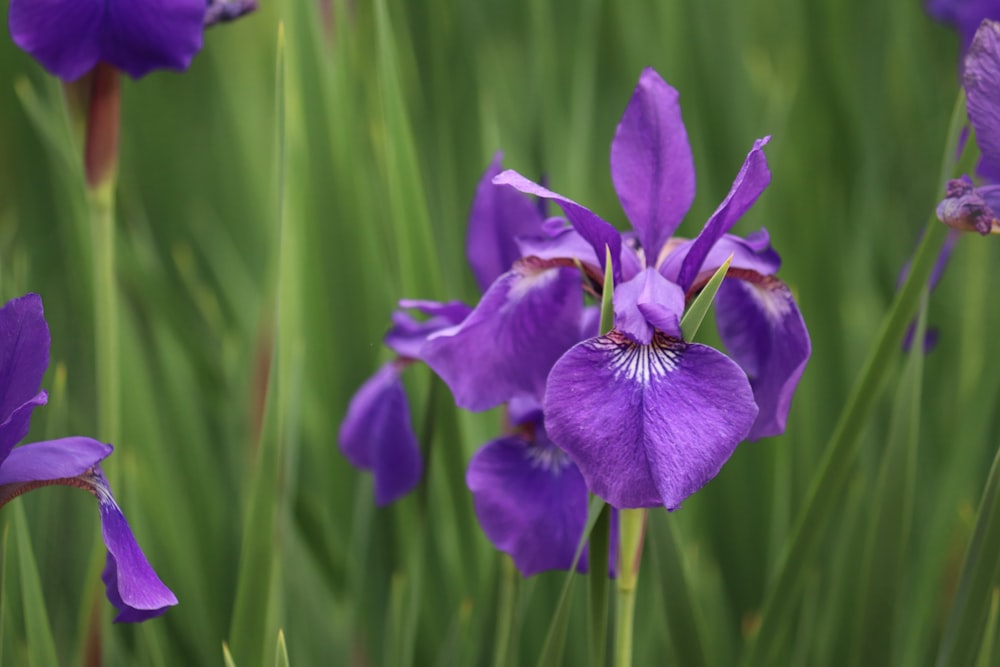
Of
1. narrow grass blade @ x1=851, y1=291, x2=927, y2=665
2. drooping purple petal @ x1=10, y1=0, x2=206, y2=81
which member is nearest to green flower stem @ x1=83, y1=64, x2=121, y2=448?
drooping purple petal @ x1=10, y1=0, x2=206, y2=81

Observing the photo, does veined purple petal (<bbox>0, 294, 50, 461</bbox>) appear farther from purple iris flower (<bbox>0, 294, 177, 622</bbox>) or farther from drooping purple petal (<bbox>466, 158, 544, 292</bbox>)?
drooping purple petal (<bbox>466, 158, 544, 292</bbox>)

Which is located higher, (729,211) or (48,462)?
(729,211)

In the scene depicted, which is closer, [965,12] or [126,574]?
[126,574]

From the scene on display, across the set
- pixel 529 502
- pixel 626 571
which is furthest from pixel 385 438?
pixel 626 571

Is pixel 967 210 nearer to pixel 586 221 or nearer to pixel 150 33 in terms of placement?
pixel 586 221

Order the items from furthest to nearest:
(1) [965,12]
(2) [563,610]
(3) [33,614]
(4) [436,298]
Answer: (1) [965,12], (4) [436,298], (3) [33,614], (2) [563,610]

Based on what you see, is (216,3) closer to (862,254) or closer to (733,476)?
(733,476)

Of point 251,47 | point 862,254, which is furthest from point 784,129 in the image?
point 251,47

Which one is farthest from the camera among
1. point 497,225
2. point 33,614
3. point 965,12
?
point 965,12
